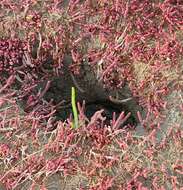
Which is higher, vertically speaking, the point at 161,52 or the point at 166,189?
the point at 161,52

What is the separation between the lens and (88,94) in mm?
4613

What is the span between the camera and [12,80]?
4133mm

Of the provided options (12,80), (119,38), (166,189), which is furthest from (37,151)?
(119,38)

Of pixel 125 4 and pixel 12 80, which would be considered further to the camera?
pixel 125 4

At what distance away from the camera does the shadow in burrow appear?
A: 4.43 m

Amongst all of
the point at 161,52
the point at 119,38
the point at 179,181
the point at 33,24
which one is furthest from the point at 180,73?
the point at 33,24

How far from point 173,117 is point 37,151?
1.02 metres

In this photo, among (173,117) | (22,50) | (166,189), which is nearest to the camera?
(166,189)

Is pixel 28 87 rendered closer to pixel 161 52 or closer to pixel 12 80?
pixel 12 80

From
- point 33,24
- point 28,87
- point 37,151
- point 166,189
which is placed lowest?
point 166,189

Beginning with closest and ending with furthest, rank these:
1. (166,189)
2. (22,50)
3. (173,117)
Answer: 1. (166,189)
2. (173,117)
3. (22,50)

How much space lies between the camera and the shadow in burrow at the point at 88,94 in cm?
443

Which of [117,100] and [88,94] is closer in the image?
[117,100]

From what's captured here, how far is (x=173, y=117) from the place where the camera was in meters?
4.07
